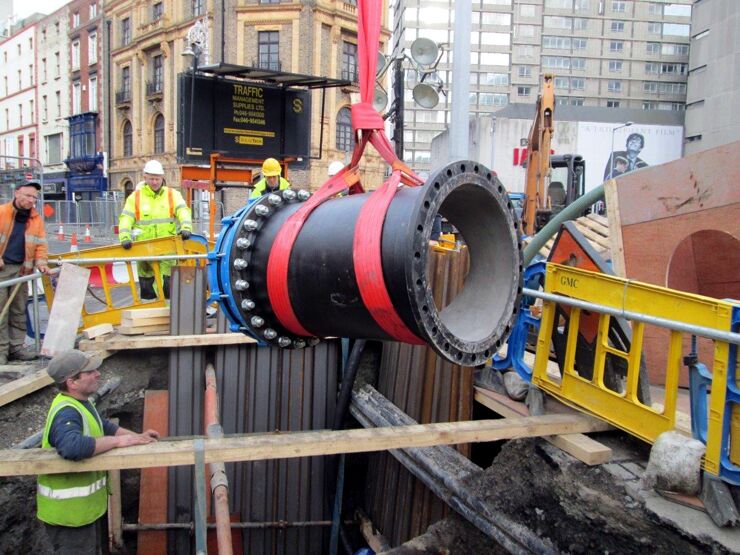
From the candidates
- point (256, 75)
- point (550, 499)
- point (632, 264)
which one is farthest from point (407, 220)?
point (256, 75)

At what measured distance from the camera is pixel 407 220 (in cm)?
197

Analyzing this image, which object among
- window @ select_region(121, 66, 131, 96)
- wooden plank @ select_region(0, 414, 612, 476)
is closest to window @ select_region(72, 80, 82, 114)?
window @ select_region(121, 66, 131, 96)

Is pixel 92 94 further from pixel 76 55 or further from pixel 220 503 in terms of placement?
pixel 220 503

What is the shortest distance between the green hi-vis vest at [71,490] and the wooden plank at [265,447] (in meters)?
0.23

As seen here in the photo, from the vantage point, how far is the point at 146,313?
609 cm

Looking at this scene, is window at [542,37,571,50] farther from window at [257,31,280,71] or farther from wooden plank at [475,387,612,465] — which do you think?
wooden plank at [475,387,612,465]

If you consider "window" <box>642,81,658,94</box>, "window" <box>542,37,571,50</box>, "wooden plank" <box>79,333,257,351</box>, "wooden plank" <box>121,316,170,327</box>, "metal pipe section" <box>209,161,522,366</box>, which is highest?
"window" <box>542,37,571,50</box>

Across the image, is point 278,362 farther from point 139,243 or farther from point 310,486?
point 139,243

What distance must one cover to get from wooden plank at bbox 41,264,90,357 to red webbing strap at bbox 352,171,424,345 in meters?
4.29

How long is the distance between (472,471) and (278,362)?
267cm

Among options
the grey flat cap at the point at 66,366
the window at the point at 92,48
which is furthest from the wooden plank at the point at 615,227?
the window at the point at 92,48

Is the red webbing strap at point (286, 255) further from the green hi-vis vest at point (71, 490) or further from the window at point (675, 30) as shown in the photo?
the window at point (675, 30)

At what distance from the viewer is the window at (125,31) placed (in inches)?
1779

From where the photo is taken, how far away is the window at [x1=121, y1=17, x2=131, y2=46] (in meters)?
45.2
